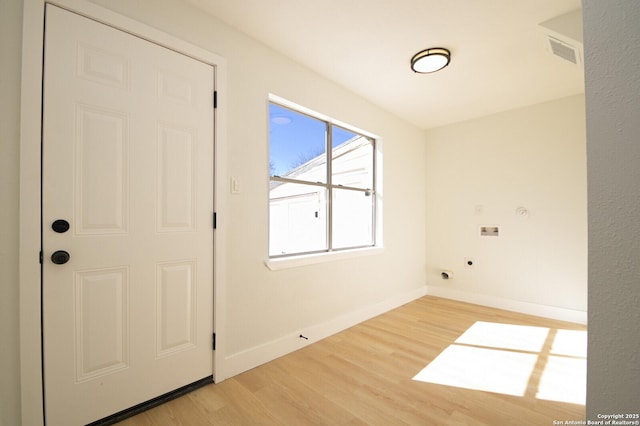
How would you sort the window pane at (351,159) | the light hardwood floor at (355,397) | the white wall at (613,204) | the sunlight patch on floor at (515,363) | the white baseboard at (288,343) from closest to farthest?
the white wall at (613,204) → the light hardwood floor at (355,397) → the sunlight patch on floor at (515,363) → the white baseboard at (288,343) → the window pane at (351,159)

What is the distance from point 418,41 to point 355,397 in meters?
2.66

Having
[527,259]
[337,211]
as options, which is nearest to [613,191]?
[337,211]

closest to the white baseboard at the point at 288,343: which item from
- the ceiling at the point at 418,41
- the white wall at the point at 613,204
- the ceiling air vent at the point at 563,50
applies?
the white wall at the point at 613,204

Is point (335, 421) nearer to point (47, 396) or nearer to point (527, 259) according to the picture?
point (47, 396)

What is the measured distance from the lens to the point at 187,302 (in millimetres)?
1754

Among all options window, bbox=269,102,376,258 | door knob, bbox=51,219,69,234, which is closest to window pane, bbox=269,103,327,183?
window, bbox=269,102,376,258

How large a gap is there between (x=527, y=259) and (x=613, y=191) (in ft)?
11.4

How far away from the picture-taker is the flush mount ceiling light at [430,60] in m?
2.23

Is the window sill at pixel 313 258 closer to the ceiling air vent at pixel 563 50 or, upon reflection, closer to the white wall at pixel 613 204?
the white wall at pixel 613 204

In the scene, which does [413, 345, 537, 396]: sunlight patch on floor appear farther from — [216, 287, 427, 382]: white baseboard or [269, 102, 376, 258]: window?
[269, 102, 376, 258]: window

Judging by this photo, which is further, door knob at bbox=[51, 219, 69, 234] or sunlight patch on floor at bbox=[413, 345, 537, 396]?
sunlight patch on floor at bbox=[413, 345, 537, 396]

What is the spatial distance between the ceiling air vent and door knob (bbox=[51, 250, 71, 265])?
3.44m

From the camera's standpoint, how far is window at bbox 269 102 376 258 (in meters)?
2.43

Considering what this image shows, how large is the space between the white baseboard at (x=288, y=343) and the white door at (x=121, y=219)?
0.15 meters
